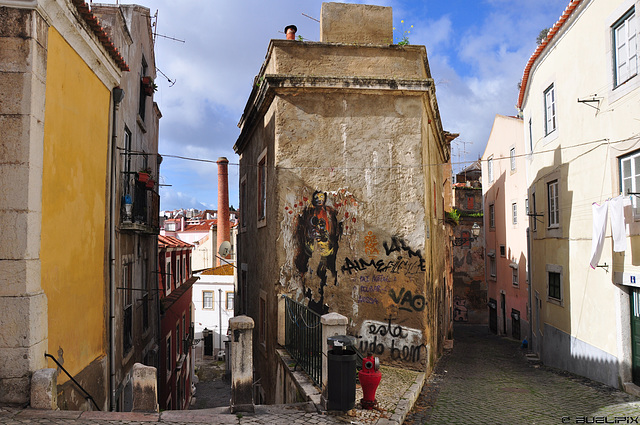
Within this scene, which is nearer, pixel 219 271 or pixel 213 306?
pixel 219 271

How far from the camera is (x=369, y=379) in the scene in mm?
6602

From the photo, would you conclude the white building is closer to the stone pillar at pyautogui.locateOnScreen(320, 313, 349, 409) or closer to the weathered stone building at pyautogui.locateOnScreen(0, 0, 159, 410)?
the weathered stone building at pyautogui.locateOnScreen(0, 0, 159, 410)

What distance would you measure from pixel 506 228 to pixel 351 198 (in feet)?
67.2

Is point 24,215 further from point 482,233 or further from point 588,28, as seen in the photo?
point 482,233

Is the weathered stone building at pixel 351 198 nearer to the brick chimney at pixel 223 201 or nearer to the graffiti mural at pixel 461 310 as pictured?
the brick chimney at pixel 223 201

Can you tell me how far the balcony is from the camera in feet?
35.5

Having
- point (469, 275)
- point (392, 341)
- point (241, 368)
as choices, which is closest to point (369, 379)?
point (241, 368)

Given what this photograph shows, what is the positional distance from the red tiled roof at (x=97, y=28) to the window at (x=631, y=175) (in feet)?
34.2

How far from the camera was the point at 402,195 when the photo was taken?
10.4 m

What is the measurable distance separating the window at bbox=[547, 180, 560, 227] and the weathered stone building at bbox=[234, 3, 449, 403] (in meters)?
6.25

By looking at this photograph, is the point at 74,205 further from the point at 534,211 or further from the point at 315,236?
the point at 534,211

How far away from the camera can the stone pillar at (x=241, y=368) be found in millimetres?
6594

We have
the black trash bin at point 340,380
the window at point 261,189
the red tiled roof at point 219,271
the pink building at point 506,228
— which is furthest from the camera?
the red tiled roof at point 219,271

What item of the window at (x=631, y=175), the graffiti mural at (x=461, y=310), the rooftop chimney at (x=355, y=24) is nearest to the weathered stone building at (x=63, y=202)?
the rooftop chimney at (x=355, y=24)
